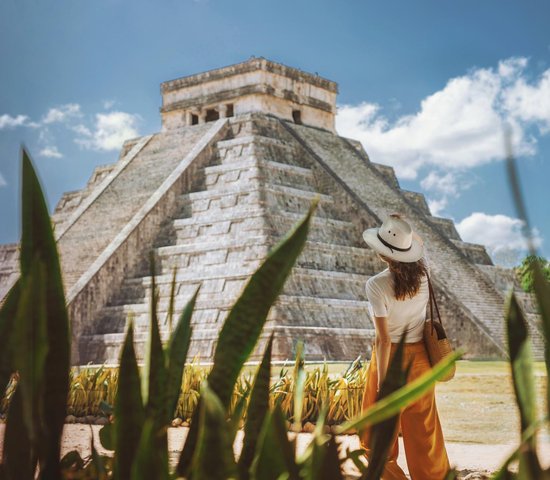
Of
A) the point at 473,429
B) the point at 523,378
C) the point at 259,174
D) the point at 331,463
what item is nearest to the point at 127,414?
the point at 331,463

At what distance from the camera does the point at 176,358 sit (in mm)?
1544

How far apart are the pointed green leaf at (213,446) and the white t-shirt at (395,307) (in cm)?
239

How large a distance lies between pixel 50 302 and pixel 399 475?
2535 millimetres

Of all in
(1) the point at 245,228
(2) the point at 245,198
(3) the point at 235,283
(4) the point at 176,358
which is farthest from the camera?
(2) the point at 245,198

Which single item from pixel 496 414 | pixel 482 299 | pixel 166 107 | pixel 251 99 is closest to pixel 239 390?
pixel 496 414

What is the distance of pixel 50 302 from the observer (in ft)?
4.49

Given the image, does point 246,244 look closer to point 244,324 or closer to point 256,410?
point 256,410

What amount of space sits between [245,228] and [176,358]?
1403 centimetres

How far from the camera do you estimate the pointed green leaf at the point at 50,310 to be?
1371 mm

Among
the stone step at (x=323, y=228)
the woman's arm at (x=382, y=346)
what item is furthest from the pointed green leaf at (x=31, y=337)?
the stone step at (x=323, y=228)

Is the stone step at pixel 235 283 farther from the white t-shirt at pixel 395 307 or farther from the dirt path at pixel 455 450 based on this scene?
the white t-shirt at pixel 395 307

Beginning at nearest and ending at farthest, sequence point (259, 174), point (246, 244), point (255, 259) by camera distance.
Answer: point (255, 259) → point (246, 244) → point (259, 174)

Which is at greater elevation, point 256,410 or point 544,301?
point 544,301

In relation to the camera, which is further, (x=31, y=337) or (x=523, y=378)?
(x=31, y=337)
